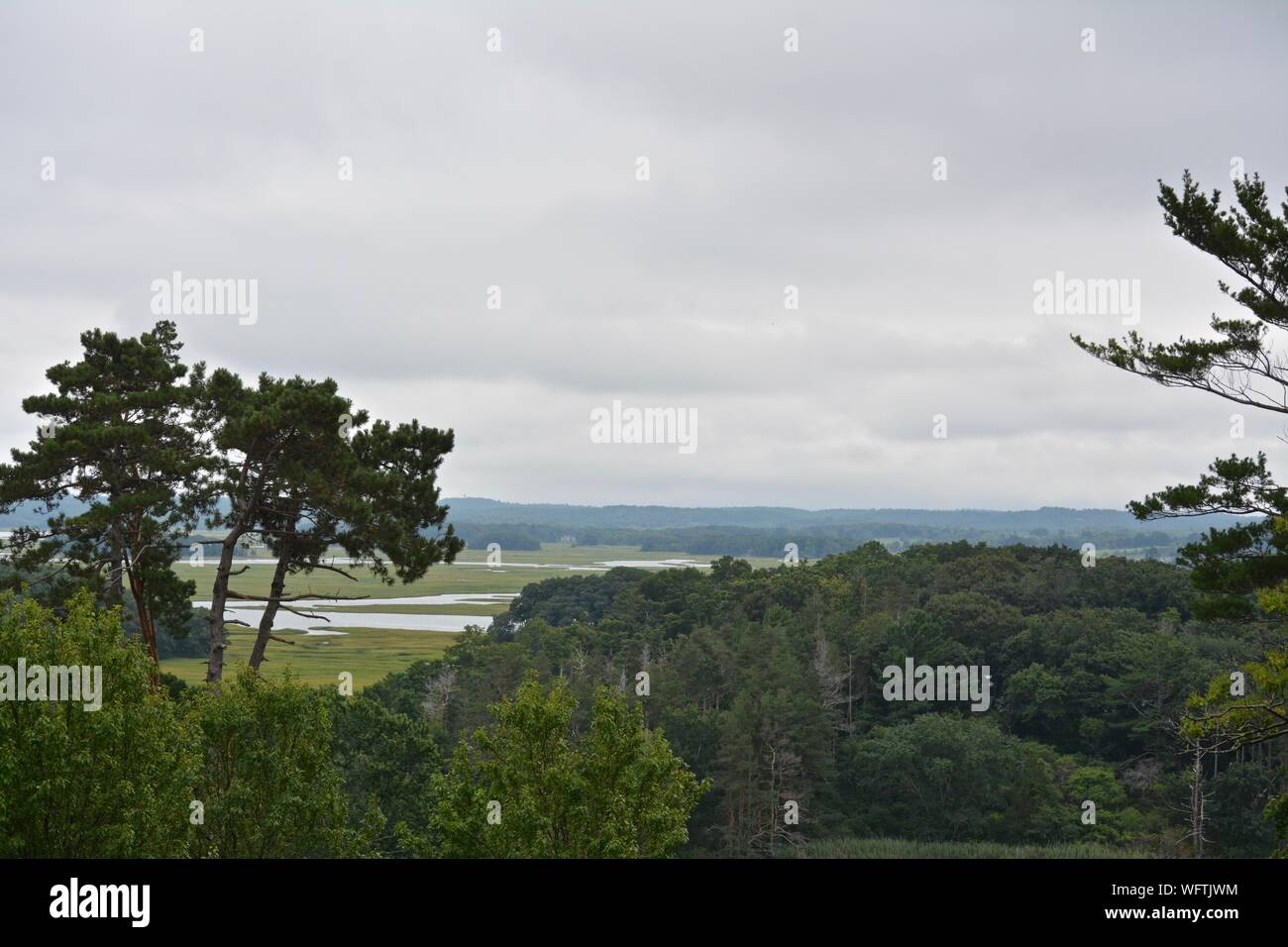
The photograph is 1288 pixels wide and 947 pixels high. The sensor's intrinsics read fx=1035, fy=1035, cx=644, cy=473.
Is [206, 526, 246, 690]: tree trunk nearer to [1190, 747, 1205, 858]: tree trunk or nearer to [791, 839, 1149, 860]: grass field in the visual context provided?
[791, 839, 1149, 860]: grass field

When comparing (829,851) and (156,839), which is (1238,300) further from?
(829,851)

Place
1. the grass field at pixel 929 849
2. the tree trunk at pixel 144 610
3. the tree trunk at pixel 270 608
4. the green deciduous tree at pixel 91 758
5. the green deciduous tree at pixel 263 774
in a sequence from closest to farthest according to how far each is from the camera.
A: the green deciduous tree at pixel 91 758 < the green deciduous tree at pixel 263 774 < the tree trunk at pixel 270 608 < the tree trunk at pixel 144 610 < the grass field at pixel 929 849

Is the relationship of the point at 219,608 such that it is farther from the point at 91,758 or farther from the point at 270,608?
the point at 91,758

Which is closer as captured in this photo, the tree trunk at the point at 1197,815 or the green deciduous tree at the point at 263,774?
the green deciduous tree at the point at 263,774

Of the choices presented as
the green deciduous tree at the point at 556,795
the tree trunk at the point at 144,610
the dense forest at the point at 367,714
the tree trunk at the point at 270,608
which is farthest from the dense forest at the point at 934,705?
the green deciduous tree at the point at 556,795

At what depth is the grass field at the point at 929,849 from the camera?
55.7 metres

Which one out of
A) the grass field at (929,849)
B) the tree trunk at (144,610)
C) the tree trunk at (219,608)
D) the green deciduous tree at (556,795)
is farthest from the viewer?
the grass field at (929,849)

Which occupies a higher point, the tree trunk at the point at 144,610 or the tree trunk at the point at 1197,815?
the tree trunk at the point at 144,610

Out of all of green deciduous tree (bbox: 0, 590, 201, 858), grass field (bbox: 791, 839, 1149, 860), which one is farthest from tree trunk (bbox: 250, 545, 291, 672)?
grass field (bbox: 791, 839, 1149, 860)

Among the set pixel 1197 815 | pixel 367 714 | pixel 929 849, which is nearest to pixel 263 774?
pixel 367 714

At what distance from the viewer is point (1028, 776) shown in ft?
207

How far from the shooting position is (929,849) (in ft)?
192

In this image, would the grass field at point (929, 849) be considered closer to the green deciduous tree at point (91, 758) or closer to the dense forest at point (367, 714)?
the dense forest at point (367, 714)
